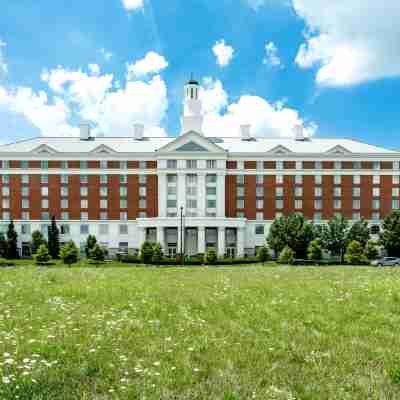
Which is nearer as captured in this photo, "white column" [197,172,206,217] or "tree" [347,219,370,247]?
"tree" [347,219,370,247]

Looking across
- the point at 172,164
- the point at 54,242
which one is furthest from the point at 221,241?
the point at 54,242

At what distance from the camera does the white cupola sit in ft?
249

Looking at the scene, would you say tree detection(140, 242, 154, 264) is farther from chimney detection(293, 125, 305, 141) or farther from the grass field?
the grass field

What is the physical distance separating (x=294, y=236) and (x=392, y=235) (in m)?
16.3

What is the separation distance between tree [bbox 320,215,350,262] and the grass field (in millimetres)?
48525

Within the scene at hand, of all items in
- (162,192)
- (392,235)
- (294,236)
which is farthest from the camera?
(162,192)

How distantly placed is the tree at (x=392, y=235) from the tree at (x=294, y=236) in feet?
40.3

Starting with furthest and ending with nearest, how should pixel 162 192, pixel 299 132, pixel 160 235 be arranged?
pixel 299 132, pixel 162 192, pixel 160 235

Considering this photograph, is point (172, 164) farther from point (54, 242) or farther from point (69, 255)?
point (54, 242)

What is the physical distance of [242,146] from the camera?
71062 mm

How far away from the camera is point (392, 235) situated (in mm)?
57969

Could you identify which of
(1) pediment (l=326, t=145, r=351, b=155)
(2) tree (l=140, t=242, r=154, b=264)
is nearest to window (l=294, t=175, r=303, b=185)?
(1) pediment (l=326, t=145, r=351, b=155)

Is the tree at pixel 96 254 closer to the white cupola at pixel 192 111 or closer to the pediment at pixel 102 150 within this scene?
the pediment at pixel 102 150

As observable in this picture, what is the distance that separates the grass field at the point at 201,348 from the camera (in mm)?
5406
